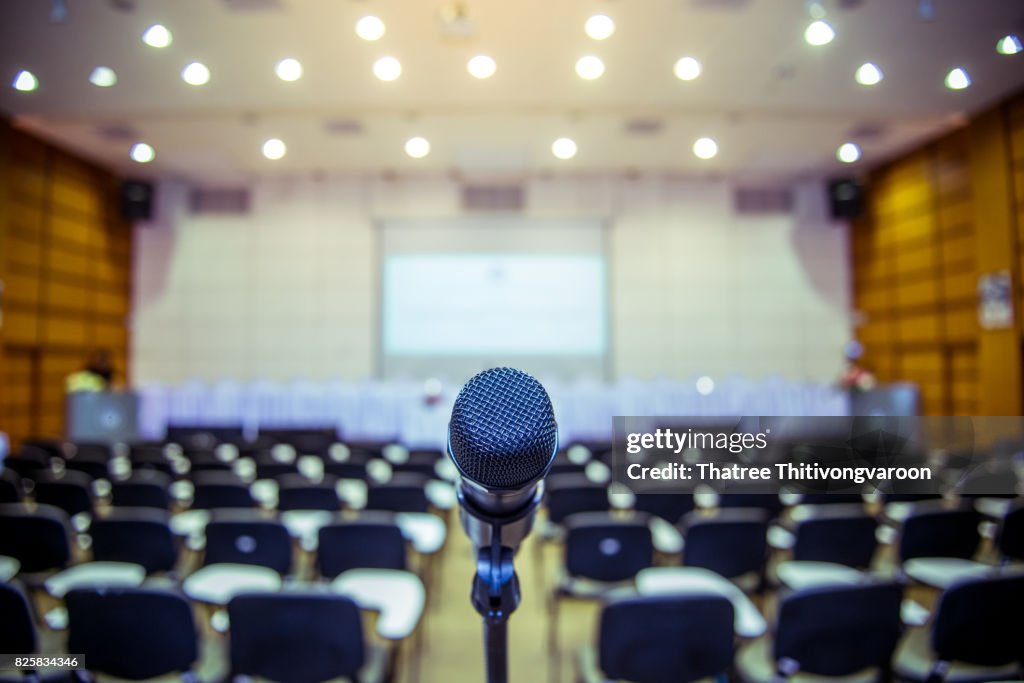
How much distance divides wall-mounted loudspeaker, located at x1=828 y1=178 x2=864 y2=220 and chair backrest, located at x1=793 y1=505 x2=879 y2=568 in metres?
10.1

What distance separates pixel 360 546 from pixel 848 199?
11.8 m

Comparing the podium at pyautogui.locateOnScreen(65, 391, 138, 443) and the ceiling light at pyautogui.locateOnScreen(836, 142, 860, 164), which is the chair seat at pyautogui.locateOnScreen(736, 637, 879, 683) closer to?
the ceiling light at pyautogui.locateOnScreen(836, 142, 860, 164)

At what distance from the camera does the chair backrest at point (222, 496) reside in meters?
Result: 3.96

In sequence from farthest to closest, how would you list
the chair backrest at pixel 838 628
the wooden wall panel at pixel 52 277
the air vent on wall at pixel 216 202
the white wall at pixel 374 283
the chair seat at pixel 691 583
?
the air vent on wall at pixel 216 202, the white wall at pixel 374 283, the wooden wall panel at pixel 52 277, the chair seat at pixel 691 583, the chair backrest at pixel 838 628

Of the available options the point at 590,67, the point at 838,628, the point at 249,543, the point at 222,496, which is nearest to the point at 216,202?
the point at 590,67

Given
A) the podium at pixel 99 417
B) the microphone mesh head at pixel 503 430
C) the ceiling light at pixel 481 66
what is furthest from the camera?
the podium at pixel 99 417

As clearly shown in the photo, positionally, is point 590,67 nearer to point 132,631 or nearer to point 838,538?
point 838,538

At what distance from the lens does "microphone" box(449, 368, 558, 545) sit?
0.72m

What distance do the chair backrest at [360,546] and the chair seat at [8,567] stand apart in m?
1.49

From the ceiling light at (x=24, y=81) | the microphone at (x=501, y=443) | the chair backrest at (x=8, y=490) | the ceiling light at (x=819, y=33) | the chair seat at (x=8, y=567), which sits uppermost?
the ceiling light at (x=819, y=33)

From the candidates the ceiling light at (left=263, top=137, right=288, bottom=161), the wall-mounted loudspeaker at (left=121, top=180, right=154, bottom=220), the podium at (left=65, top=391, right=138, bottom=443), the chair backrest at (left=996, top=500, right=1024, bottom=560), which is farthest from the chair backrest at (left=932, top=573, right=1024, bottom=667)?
the wall-mounted loudspeaker at (left=121, top=180, right=154, bottom=220)

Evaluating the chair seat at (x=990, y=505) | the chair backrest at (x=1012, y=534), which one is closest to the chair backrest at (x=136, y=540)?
the chair backrest at (x=1012, y=534)

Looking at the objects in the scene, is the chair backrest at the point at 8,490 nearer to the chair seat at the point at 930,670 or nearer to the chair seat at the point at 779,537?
the chair seat at the point at 779,537

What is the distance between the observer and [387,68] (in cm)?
749
